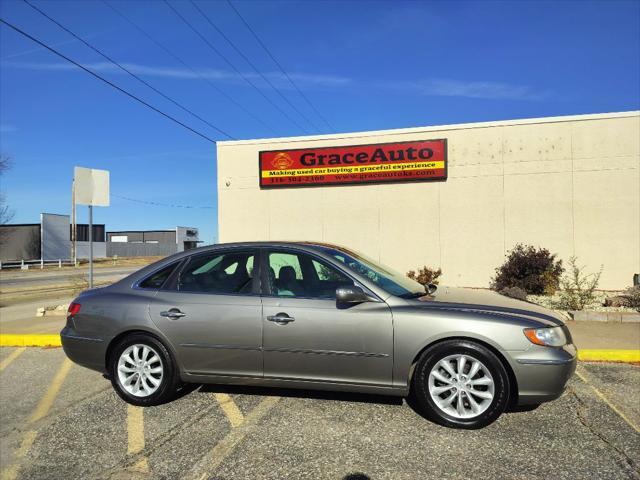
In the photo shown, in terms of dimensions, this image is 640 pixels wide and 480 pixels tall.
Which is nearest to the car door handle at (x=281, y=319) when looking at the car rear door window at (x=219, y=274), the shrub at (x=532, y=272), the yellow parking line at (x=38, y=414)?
the car rear door window at (x=219, y=274)

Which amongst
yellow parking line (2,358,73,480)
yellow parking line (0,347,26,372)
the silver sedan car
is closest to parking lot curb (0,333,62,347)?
yellow parking line (0,347,26,372)

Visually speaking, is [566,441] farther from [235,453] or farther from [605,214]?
[605,214]

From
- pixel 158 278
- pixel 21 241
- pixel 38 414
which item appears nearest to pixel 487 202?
pixel 158 278

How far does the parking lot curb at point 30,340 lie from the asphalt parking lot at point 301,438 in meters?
2.64

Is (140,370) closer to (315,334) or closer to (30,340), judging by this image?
(315,334)

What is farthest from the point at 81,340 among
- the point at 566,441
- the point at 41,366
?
the point at 566,441

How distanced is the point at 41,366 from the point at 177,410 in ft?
9.85

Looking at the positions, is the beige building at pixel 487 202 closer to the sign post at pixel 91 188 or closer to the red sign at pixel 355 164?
the red sign at pixel 355 164

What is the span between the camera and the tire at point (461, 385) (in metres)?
3.78

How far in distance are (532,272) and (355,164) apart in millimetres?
5638

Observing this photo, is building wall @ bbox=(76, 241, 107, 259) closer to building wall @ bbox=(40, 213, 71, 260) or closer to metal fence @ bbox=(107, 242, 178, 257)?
building wall @ bbox=(40, 213, 71, 260)

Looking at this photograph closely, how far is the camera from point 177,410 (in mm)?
4391

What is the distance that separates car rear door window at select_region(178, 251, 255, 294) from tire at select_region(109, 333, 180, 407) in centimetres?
62

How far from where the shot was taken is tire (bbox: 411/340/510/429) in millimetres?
3777
